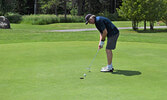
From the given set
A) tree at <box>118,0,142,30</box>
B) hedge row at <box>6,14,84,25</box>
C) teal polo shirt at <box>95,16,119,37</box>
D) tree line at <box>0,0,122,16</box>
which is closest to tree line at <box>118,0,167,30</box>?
tree at <box>118,0,142,30</box>

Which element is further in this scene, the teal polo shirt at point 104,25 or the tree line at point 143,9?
the tree line at point 143,9

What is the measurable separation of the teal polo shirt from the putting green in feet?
3.42

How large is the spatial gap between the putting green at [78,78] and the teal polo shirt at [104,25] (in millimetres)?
1043

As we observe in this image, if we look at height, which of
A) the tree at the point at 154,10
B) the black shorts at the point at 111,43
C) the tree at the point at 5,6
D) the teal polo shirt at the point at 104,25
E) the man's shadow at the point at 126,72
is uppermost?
the tree at the point at 5,6

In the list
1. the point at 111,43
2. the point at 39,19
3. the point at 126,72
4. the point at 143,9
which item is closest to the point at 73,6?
the point at 39,19

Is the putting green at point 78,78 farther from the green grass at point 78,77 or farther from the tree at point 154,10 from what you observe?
the tree at point 154,10

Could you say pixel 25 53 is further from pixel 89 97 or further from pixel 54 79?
pixel 89 97

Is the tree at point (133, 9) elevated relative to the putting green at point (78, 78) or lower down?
elevated

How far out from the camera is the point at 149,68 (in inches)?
302

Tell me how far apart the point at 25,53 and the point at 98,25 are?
405cm

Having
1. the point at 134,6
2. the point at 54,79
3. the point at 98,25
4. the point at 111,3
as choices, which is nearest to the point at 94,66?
the point at 98,25

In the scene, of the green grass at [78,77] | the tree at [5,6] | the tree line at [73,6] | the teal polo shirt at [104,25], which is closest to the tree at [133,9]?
the green grass at [78,77]

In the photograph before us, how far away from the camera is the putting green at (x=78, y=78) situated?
5176 millimetres

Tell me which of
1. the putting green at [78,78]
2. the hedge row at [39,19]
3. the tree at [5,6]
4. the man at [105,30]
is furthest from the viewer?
the tree at [5,6]
